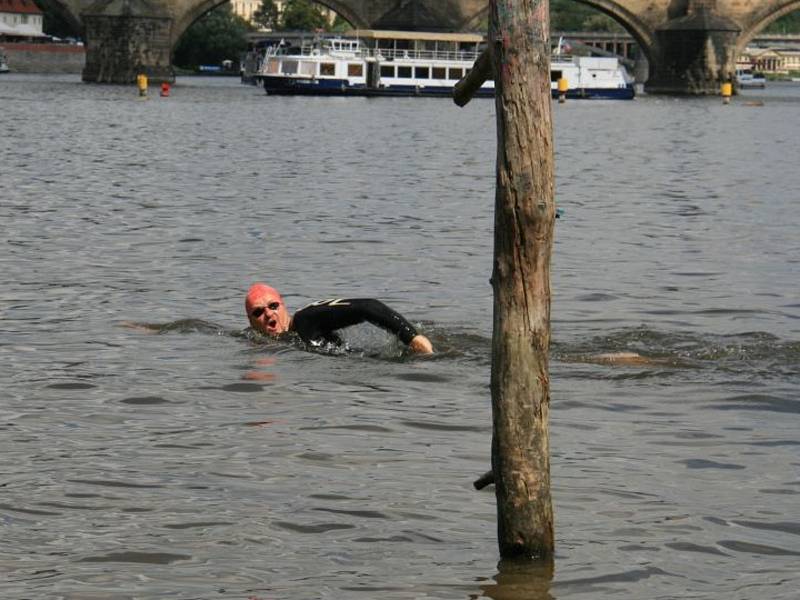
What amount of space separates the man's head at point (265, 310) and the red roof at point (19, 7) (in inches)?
4760

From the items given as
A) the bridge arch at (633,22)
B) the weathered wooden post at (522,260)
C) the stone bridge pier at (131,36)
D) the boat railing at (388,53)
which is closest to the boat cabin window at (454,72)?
the boat railing at (388,53)

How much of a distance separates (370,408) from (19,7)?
125087 mm

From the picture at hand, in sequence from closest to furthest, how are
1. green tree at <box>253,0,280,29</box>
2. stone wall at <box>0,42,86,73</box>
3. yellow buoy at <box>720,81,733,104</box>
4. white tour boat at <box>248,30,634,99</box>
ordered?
1. white tour boat at <box>248,30,634,99</box>
2. yellow buoy at <box>720,81,733,104</box>
3. stone wall at <box>0,42,86,73</box>
4. green tree at <box>253,0,280,29</box>

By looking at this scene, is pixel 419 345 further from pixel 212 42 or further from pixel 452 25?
pixel 212 42

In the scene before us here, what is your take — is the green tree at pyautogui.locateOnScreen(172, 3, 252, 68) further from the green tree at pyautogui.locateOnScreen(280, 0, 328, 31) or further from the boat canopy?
the boat canopy

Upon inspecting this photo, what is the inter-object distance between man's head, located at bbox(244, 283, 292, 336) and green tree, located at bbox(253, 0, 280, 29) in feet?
593

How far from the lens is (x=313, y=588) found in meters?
6.69

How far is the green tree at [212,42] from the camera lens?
139 meters

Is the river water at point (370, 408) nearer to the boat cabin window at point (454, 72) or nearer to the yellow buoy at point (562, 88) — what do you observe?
the boat cabin window at point (454, 72)

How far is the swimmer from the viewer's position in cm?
1115

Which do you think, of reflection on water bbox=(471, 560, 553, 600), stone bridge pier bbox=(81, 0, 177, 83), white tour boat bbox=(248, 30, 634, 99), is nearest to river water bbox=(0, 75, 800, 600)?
reflection on water bbox=(471, 560, 553, 600)

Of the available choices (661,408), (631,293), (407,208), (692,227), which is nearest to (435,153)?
(407,208)

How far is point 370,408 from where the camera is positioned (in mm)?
10023

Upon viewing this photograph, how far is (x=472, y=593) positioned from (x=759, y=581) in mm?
1074
